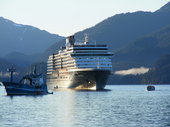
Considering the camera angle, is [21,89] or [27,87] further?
[27,87]

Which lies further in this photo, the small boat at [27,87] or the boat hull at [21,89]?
the boat hull at [21,89]

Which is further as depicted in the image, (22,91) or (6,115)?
(22,91)

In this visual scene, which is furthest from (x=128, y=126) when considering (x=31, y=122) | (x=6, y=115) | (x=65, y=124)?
(x=6, y=115)

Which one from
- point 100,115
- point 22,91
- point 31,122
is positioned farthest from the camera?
point 22,91

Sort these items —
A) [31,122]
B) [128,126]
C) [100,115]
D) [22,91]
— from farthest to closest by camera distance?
[22,91], [100,115], [31,122], [128,126]

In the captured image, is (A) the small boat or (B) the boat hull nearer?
(A) the small boat

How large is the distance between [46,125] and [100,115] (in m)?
16.0

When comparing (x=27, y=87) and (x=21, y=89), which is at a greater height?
(x=27, y=87)

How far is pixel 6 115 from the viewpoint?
8625 cm

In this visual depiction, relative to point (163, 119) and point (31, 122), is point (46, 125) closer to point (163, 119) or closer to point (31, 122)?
point (31, 122)

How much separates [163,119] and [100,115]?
1165 centimetres

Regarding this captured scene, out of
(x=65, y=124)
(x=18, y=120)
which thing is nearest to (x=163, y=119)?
(x=65, y=124)

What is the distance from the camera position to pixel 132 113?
8900 centimetres

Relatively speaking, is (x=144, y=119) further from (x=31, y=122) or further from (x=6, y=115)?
(x=6, y=115)
